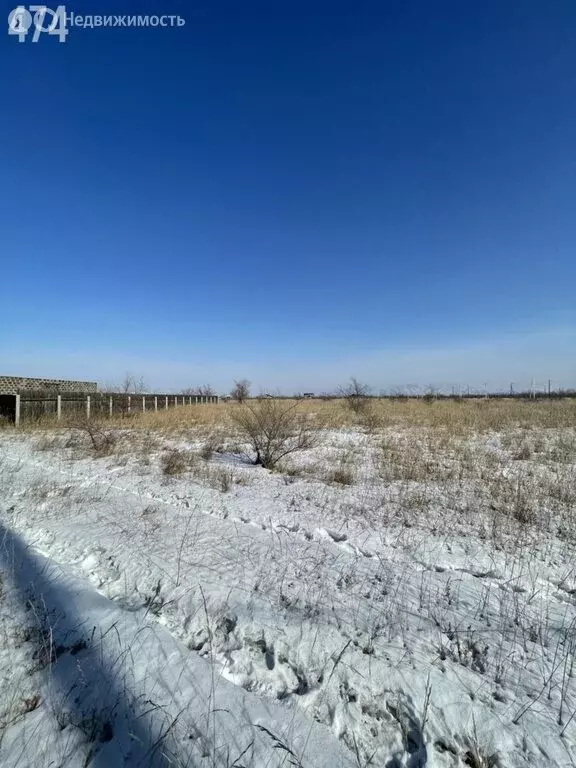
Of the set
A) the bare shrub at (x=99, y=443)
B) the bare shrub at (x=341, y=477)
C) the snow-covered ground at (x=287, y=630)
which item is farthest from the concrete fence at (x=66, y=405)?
the snow-covered ground at (x=287, y=630)

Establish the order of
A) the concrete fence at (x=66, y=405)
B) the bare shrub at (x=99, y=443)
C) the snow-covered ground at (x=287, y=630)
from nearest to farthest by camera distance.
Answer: the snow-covered ground at (x=287, y=630), the bare shrub at (x=99, y=443), the concrete fence at (x=66, y=405)

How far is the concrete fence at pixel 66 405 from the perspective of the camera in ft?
49.3

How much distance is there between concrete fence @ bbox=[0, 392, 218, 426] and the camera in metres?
15.0

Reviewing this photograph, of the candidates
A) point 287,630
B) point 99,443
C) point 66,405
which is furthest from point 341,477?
point 66,405

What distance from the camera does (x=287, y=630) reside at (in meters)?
2.29

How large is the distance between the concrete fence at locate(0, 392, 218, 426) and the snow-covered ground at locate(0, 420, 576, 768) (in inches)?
402

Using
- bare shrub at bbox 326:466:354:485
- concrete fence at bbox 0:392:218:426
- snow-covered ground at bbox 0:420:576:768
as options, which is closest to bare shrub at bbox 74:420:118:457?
concrete fence at bbox 0:392:218:426

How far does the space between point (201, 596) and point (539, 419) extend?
17.3m

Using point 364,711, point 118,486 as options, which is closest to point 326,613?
point 364,711

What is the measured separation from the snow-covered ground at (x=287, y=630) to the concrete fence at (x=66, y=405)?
10.2 meters

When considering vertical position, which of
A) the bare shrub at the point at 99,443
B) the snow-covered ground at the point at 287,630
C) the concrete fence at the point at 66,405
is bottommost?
the snow-covered ground at the point at 287,630

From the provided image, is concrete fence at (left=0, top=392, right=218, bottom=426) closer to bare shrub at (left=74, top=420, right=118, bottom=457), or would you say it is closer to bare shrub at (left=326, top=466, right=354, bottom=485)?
bare shrub at (left=74, top=420, right=118, bottom=457)

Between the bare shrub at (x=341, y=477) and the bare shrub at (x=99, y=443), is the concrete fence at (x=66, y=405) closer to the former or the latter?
the bare shrub at (x=99, y=443)

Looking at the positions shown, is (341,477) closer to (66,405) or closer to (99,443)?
(99,443)
